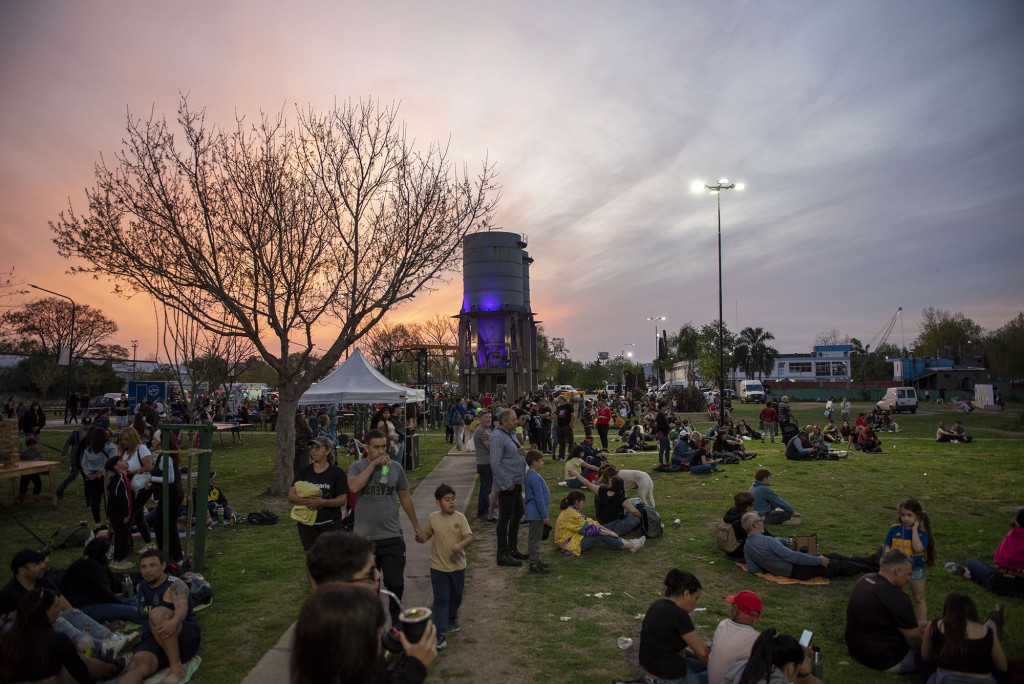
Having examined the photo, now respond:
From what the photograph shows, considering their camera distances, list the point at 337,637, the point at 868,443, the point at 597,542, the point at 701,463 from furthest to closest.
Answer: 1. the point at 868,443
2. the point at 701,463
3. the point at 597,542
4. the point at 337,637

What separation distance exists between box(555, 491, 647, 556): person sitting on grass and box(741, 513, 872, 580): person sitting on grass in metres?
1.90

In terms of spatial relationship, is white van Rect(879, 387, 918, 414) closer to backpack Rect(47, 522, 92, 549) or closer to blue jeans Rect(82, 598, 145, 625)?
backpack Rect(47, 522, 92, 549)

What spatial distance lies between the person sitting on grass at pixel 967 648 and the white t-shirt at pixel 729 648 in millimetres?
1475

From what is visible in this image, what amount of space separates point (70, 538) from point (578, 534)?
7.73 metres

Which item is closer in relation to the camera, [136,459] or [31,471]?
[136,459]

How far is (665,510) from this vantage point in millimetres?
12758

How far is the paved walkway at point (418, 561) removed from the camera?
5.50m

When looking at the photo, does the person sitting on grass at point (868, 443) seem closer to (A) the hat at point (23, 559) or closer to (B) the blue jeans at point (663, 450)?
(B) the blue jeans at point (663, 450)

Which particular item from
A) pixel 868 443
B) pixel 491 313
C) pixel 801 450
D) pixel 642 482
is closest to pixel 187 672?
pixel 642 482

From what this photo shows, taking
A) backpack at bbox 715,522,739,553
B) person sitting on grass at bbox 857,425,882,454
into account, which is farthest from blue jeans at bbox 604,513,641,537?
person sitting on grass at bbox 857,425,882,454

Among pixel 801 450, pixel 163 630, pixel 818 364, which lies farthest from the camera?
pixel 818 364

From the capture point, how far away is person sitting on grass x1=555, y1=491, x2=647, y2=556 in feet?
31.3

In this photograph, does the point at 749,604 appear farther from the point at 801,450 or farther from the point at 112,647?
the point at 801,450

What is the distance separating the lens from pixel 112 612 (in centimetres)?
618
